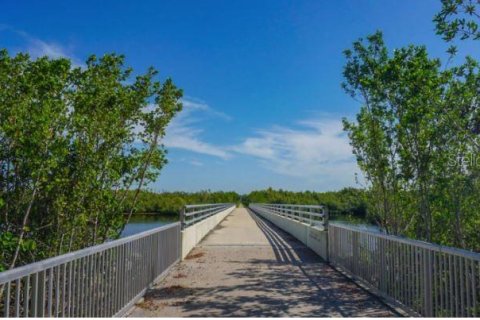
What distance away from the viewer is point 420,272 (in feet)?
20.1

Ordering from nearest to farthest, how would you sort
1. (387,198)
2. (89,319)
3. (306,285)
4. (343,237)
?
(89,319)
(306,285)
(343,237)
(387,198)

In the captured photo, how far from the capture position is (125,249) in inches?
268

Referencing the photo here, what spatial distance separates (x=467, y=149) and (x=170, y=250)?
21.7 ft

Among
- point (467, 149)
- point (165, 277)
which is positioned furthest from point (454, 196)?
point (165, 277)

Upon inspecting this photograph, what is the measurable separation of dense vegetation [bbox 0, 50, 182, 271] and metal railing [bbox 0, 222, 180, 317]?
1693mm

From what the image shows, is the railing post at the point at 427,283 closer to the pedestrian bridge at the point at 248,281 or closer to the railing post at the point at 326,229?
the pedestrian bridge at the point at 248,281

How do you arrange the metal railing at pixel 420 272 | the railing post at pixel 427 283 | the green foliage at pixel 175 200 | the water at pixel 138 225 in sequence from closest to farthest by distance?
1. the metal railing at pixel 420 272
2. the railing post at pixel 427 283
3. the water at pixel 138 225
4. the green foliage at pixel 175 200

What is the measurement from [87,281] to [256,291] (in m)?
3.69

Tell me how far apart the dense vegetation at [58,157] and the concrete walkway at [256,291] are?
207cm

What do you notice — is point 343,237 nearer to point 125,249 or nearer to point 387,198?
point 387,198

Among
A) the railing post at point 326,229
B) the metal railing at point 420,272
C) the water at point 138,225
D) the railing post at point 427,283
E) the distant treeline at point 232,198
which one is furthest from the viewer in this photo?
the distant treeline at point 232,198

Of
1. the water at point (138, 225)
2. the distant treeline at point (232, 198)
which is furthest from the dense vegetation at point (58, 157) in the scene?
the distant treeline at point (232, 198)

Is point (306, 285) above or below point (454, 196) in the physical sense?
below

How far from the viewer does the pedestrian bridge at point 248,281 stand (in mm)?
4773
